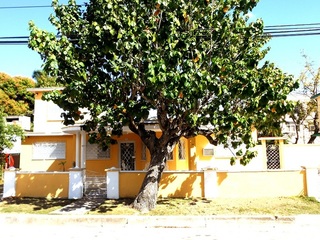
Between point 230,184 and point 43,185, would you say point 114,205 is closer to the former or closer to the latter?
point 43,185

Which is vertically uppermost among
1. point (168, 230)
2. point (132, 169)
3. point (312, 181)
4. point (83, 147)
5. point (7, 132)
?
point (7, 132)

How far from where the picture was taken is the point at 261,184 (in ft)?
36.1

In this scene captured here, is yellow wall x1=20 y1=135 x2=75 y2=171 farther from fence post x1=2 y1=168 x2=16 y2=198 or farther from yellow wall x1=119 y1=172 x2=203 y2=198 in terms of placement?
yellow wall x1=119 y1=172 x2=203 y2=198

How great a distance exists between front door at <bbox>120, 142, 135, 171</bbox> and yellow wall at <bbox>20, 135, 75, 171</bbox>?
3.13 metres

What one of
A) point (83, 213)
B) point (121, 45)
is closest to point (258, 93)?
point (121, 45)

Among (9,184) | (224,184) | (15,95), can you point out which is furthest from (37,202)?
(15,95)

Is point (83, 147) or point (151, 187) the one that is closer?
point (151, 187)

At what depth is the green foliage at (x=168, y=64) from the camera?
8055 millimetres

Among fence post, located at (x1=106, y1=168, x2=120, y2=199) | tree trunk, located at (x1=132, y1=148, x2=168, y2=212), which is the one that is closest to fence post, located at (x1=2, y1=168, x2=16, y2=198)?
fence post, located at (x1=106, y1=168, x2=120, y2=199)

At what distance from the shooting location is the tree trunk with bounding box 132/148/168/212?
9.52 m

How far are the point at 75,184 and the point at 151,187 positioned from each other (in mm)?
3678

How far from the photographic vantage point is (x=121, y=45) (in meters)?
7.95

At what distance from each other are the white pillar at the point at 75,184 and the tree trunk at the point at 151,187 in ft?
9.69

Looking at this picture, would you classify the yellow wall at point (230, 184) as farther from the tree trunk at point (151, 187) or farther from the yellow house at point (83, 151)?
the yellow house at point (83, 151)
